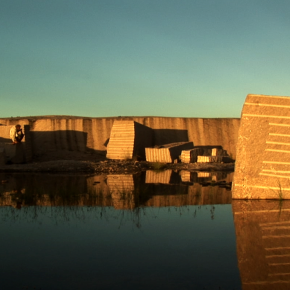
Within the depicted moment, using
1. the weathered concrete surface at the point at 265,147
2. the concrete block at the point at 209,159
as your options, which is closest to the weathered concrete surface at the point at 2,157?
the concrete block at the point at 209,159

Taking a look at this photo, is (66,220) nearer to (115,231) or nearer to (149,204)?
(115,231)

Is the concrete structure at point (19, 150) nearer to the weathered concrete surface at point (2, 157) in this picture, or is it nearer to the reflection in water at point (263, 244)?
the weathered concrete surface at point (2, 157)

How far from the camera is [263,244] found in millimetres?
3898

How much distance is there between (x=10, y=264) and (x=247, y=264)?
7.18ft

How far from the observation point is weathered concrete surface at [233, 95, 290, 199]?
20.7 ft

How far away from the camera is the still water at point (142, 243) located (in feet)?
9.93

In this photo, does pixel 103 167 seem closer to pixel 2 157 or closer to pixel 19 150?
pixel 2 157

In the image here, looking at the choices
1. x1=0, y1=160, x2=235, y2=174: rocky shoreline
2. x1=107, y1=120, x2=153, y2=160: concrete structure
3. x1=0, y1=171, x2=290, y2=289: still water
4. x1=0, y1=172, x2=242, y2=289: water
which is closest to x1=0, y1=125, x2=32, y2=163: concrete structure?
x1=0, y1=160, x2=235, y2=174: rocky shoreline

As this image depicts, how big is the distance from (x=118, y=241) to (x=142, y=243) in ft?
0.92

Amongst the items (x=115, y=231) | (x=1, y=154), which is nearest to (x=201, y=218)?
(x=115, y=231)

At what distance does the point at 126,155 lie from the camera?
17.5 metres

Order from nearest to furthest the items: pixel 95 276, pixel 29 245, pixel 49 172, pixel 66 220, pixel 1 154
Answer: pixel 95 276, pixel 29 245, pixel 66 220, pixel 49 172, pixel 1 154

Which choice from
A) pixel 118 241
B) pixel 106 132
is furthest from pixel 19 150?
pixel 118 241

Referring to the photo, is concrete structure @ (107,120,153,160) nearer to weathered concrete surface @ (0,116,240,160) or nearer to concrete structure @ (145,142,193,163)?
concrete structure @ (145,142,193,163)
